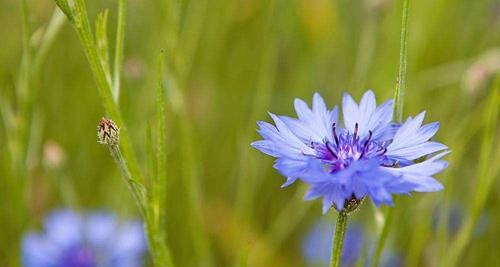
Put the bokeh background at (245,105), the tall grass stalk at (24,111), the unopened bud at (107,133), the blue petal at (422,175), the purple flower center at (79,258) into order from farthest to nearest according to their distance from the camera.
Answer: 1. the purple flower center at (79,258)
2. the bokeh background at (245,105)
3. the tall grass stalk at (24,111)
4. the unopened bud at (107,133)
5. the blue petal at (422,175)

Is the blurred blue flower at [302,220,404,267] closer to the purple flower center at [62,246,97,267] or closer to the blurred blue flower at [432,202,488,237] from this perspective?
the blurred blue flower at [432,202,488,237]

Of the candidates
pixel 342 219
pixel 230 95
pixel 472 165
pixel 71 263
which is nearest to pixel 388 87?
pixel 472 165

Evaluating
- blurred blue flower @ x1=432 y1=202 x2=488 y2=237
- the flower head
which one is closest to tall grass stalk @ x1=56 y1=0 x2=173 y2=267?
the flower head

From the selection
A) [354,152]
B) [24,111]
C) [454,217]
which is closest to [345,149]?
[354,152]

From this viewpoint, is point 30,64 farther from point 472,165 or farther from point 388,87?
point 472,165

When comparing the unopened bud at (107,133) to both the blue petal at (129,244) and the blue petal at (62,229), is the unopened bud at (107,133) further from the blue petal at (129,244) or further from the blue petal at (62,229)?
the blue petal at (62,229)

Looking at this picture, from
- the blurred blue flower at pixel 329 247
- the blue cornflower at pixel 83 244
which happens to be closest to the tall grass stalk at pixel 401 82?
the blurred blue flower at pixel 329 247
